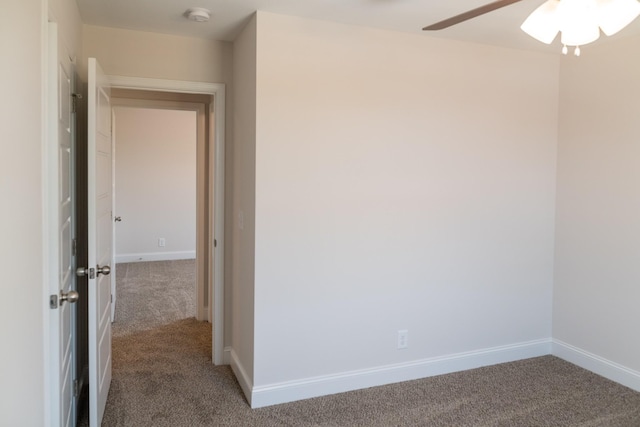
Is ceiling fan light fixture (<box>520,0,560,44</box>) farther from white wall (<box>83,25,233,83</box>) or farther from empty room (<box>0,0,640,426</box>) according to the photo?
white wall (<box>83,25,233,83</box>)

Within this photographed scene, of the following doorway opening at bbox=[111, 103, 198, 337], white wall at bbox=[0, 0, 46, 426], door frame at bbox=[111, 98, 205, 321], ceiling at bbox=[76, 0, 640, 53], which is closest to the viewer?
white wall at bbox=[0, 0, 46, 426]

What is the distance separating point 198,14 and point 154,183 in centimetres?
523

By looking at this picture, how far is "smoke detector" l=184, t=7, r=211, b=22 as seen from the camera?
2.73 meters

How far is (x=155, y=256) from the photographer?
764cm

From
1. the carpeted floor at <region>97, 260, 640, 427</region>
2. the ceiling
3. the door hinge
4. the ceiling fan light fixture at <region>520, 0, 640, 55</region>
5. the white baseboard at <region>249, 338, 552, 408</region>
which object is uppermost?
the ceiling

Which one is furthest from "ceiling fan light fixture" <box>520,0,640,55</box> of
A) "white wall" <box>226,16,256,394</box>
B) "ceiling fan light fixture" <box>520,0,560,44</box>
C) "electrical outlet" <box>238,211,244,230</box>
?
"electrical outlet" <box>238,211,244,230</box>

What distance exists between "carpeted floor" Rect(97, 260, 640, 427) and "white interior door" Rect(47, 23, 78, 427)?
0.56 meters

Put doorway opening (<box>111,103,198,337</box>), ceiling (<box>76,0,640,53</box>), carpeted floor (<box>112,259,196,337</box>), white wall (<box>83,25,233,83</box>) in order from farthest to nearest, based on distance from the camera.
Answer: doorway opening (<box>111,103,198,337</box>), carpeted floor (<box>112,259,196,337</box>), white wall (<box>83,25,233,83</box>), ceiling (<box>76,0,640,53</box>)

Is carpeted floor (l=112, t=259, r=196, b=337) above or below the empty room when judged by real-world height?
below

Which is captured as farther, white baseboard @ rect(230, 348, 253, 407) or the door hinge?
white baseboard @ rect(230, 348, 253, 407)

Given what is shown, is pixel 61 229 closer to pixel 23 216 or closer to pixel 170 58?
pixel 23 216

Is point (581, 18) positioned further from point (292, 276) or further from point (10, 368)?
point (10, 368)

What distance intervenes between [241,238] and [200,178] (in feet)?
4.62

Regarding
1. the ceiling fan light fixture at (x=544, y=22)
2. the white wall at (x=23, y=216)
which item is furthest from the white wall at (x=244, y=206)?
the ceiling fan light fixture at (x=544, y=22)
